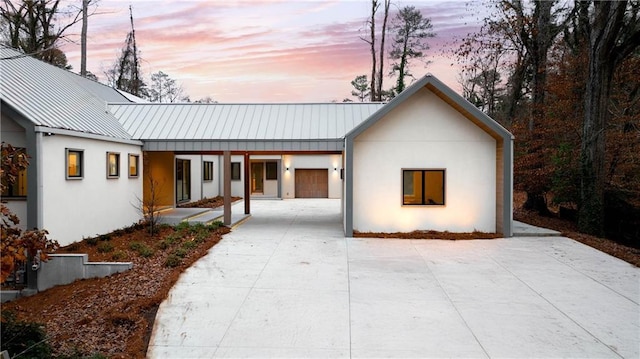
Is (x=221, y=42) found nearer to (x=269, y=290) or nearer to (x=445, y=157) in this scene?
(x=445, y=157)

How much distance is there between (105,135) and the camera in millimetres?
10508

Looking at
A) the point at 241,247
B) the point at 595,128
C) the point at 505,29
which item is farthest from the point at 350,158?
the point at 505,29

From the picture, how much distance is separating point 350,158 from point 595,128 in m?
7.90

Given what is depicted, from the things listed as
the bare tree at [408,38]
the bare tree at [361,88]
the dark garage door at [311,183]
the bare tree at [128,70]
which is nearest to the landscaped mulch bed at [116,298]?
the dark garage door at [311,183]

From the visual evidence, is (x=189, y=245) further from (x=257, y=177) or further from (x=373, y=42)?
(x=373, y=42)

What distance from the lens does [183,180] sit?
18047mm

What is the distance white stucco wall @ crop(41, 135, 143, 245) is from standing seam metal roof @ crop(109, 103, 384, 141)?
1.40 m

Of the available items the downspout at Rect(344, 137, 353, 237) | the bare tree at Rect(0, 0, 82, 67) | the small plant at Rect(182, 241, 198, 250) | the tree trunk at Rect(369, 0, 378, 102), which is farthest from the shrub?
the tree trunk at Rect(369, 0, 378, 102)

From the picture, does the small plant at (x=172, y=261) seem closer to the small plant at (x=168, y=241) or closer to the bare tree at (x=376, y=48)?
the small plant at (x=168, y=241)

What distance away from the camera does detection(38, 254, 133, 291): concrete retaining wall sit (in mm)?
7918

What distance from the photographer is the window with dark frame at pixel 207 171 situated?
2044 cm

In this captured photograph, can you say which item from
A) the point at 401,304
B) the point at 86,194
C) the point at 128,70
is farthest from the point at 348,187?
the point at 128,70

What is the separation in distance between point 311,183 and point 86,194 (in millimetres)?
16133

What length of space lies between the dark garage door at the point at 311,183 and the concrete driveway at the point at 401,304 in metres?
15.1
